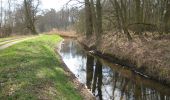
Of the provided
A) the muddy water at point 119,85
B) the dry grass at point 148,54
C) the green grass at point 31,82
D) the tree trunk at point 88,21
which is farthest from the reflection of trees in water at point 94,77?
the tree trunk at point 88,21

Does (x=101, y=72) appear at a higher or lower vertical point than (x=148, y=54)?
lower

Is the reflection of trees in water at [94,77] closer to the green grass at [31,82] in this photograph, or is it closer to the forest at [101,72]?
the forest at [101,72]

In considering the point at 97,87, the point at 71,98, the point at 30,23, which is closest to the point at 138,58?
the point at 97,87

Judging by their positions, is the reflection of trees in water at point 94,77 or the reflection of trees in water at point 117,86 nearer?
the reflection of trees in water at point 117,86

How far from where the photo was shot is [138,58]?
1858 centimetres

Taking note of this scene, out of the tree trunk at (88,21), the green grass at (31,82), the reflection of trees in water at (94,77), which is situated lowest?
the reflection of trees in water at (94,77)

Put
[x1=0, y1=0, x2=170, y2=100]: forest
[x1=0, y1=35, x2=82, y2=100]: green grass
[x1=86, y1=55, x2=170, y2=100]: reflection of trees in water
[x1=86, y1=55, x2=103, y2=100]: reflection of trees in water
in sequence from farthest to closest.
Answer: [x1=86, y1=55, x2=103, y2=100]: reflection of trees in water, [x1=86, y1=55, x2=170, y2=100]: reflection of trees in water, [x1=0, y1=0, x2=170, y2=100]: forest, [x1=0, y1=35, x2=82, y2=100]: green grass

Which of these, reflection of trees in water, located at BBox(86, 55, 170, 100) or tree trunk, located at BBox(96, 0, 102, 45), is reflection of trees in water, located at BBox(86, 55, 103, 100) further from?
tree trunk, located at BBox(96, 0, 102, 45)

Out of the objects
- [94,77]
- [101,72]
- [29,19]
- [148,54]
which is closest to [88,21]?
[101,72]

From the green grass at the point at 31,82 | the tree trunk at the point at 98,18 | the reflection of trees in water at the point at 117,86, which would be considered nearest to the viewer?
the green grass at the point at 31,82

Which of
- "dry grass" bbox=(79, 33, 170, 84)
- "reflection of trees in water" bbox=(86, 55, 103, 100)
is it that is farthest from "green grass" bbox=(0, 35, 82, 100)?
"dry grass" bbox=(79, 33, 170, 84)

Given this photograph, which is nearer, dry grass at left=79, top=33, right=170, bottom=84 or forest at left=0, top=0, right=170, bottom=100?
forest at left=0, top=0, right=170, bottom=100

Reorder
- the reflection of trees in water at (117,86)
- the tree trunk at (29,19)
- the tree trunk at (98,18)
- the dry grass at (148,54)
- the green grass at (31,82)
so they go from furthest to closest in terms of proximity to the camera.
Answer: the tree trunk at (29,19), the tree trunk at (98,18), the dry grass at (148,54), the reflection of trees in water at (117,86), the green grass at (31,82)

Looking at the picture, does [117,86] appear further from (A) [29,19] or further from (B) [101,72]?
(A) [29,19]
